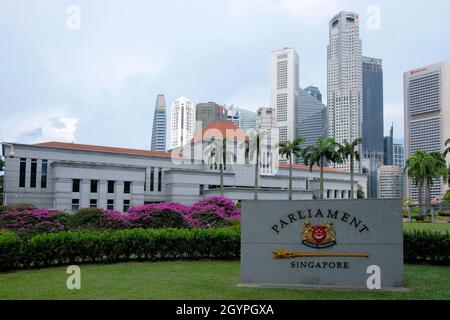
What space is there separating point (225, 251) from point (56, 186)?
34.0 meters

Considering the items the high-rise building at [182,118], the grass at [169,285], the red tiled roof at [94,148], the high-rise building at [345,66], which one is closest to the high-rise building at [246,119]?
the high-rise building at [345,66]

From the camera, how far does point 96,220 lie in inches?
794

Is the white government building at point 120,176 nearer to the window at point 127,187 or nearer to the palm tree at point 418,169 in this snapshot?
the window at point 127,187

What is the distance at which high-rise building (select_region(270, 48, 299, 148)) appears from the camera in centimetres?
17062

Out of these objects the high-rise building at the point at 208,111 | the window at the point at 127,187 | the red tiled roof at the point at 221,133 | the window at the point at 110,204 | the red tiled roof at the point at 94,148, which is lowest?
the window at the point at 110,204

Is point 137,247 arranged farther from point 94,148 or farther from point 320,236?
point 94,148

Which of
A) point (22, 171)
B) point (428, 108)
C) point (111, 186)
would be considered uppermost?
point (428, 108)

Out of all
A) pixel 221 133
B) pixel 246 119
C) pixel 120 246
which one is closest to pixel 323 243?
pixel 120 246

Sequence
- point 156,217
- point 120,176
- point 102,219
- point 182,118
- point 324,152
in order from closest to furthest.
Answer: point 102,219 < point 156,217 < point 120,176 < point 324,152 < point 182,118

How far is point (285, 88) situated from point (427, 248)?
168 meters

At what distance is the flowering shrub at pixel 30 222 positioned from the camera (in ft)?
58.1

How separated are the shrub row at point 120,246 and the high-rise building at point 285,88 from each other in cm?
15395

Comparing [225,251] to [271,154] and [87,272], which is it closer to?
[87,272]

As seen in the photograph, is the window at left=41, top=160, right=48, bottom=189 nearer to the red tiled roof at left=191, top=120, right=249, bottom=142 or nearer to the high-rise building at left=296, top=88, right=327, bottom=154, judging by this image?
the red tiled roof at left=191, top=120, right=249, bottom=142
